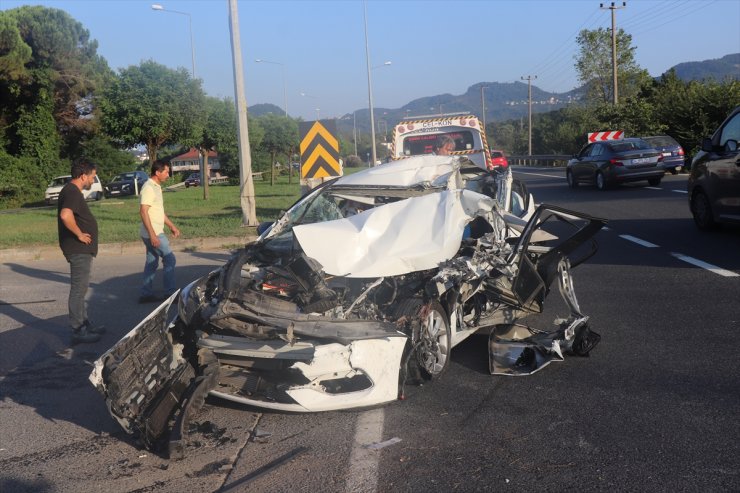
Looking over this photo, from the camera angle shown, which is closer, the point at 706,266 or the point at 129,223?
the point at 706,266

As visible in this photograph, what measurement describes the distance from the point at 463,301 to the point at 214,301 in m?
1.87

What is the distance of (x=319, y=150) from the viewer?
1544cm

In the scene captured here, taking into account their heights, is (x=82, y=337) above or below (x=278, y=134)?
below

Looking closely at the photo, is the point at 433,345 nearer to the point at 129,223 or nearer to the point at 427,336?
the point at 427,336

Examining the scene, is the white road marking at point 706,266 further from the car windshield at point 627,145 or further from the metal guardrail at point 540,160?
the metal guardrail at point 540,160

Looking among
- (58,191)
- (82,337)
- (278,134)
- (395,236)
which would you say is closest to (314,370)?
(395,236)

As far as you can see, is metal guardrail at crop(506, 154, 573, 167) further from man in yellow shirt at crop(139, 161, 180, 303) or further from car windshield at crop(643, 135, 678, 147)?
man in yellow shirt at crop(139, 161, 180, 303)

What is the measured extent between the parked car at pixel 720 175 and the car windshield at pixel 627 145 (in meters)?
10.4

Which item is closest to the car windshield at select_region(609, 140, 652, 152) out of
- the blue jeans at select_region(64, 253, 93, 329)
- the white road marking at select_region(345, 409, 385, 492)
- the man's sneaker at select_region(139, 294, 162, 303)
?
the man's sneaker at select_region(139, 294, 162, 303)

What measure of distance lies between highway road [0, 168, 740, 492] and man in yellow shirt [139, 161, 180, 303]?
4.92 ft

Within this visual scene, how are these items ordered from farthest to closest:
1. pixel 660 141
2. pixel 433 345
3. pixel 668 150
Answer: pixel 660 141 < pixel 668 150 < pixel 433 345

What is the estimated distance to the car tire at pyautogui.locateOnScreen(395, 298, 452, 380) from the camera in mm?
4914

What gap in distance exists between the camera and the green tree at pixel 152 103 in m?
26.7

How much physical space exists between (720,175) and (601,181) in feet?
38.4
